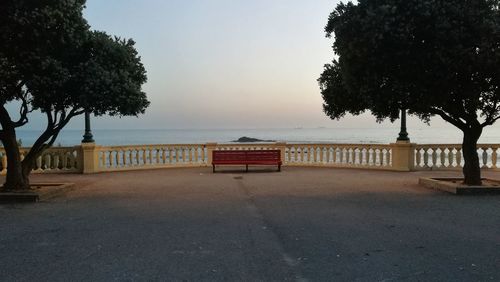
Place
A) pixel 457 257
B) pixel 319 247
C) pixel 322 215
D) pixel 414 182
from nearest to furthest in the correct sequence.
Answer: pixel 457 257 → pixel 319 247 → pixel 322 215 → pixel 414 182

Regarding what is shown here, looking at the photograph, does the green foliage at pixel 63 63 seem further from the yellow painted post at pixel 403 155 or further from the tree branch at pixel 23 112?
the yellow painted post at pixel 403 155

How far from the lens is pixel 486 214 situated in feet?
29.1

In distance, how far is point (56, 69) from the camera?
1117cm

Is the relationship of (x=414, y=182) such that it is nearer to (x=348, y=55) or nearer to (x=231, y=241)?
(x=348, y=55)

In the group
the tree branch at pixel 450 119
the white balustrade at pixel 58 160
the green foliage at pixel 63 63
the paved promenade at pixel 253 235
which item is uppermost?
the green foliage at pixel 63 63

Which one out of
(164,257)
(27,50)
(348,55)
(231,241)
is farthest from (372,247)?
(27,50)

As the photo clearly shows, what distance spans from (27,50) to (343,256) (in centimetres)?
828

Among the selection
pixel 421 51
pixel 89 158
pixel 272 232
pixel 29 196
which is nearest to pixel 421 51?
pixel 421 51

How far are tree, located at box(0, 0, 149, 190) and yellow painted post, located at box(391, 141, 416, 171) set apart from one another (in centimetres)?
962

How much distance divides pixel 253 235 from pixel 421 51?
6.49 m

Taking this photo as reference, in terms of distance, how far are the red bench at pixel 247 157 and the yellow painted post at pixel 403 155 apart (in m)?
4.40

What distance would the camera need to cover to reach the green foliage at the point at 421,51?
34.8 feet

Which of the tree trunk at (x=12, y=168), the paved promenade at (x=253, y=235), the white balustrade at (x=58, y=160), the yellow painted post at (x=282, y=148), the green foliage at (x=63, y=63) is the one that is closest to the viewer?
the paved promenade at (x=253, y=235)

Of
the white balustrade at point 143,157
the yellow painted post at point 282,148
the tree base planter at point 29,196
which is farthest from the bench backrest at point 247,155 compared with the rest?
the tree base planter at point 29,196
